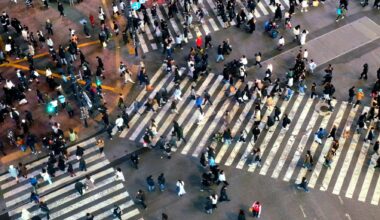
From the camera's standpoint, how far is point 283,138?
125 ft

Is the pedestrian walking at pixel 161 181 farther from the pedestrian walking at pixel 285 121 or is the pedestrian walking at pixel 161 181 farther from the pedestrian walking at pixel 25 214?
the pedestrian walking at pixel 285 121

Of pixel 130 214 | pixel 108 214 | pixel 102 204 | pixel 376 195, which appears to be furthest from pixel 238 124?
→ pixel 108 214

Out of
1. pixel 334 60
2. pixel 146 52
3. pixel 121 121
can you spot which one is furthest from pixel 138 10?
pixel 334 60

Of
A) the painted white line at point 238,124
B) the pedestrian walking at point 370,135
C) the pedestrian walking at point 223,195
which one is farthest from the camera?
the painted white line at point 238,124

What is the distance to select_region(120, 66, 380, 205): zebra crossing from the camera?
3550cm

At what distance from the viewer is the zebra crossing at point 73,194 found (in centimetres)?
3447

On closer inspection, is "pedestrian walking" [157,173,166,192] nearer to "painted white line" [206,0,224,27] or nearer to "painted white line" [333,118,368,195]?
"painted white line" [333,118,368,195]

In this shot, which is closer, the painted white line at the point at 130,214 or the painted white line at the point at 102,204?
the painted white line at the point at 130,214

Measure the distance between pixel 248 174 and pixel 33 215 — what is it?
13.6 meters

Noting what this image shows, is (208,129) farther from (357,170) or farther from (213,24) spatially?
(213,24)

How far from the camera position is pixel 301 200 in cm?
3438

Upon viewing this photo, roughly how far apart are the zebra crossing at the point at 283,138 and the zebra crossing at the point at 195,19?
530 centimetres

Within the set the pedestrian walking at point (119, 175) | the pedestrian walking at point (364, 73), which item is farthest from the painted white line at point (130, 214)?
the pedestrian walking at point (364, 73)

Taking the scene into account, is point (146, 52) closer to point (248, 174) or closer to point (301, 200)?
point (248, 174)
